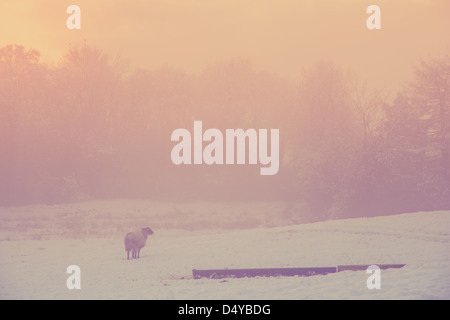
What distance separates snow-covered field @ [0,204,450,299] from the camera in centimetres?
1495

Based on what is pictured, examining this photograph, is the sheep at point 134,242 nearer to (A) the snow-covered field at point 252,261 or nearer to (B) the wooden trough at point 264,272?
(A) the snow-covered field at point 252,261

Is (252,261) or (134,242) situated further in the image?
(134,242)

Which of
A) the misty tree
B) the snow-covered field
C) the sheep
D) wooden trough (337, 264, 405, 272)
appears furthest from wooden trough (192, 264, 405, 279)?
the misty tree

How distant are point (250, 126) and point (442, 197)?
24020 millimetres

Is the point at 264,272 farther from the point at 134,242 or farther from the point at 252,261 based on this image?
the point at 134,242

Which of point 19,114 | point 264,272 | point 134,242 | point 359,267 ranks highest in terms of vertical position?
point 19,114

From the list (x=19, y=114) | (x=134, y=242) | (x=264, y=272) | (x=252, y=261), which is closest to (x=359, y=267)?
(x=264, y=272)

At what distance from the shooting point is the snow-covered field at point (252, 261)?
49.0 feet

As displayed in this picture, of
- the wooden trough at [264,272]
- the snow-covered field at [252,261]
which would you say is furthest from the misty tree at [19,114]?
the wooden trough at [264,272]

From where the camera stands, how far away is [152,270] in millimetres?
20219

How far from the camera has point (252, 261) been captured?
852 inches
